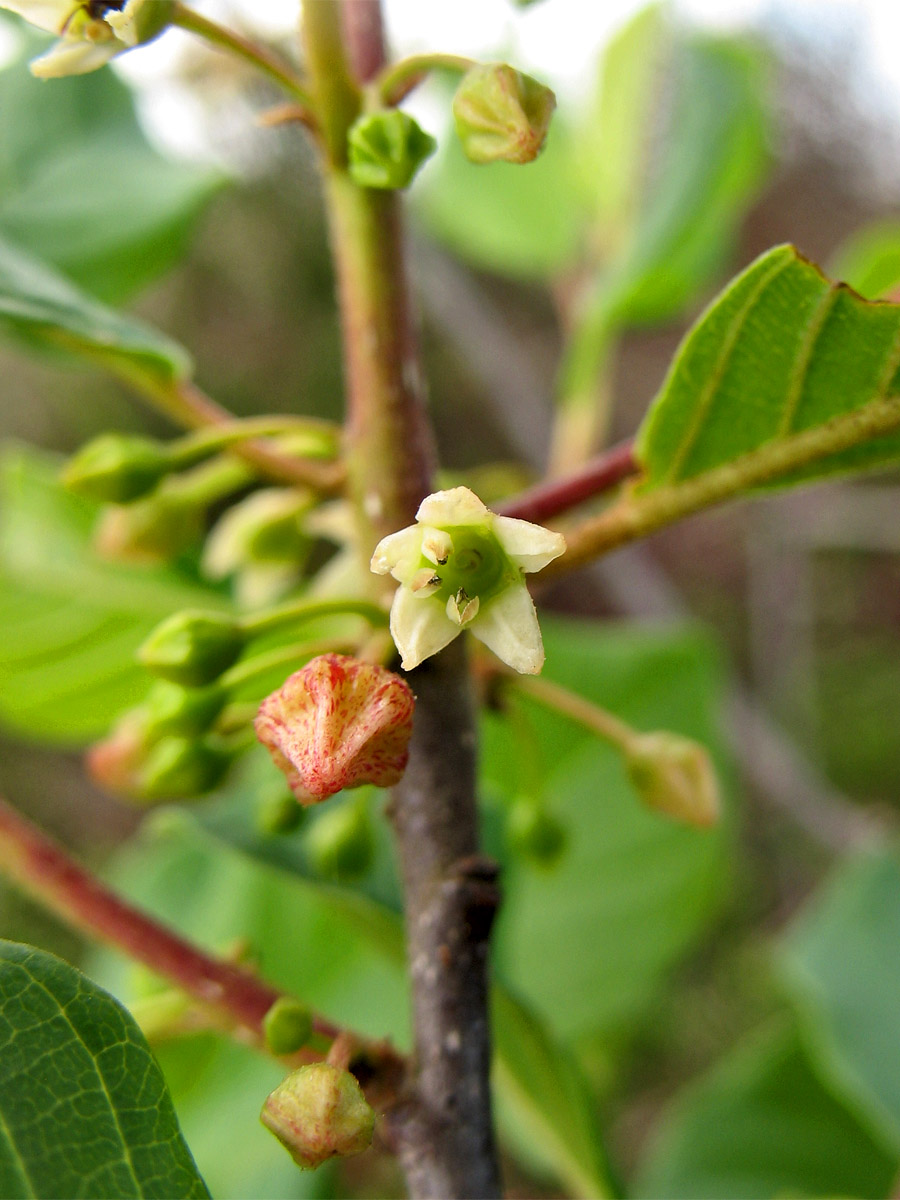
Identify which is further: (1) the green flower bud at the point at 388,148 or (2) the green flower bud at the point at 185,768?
(2) the green flower bud at the point at 185,768

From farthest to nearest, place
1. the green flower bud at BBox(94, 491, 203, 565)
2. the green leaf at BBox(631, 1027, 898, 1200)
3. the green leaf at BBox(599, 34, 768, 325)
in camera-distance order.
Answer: the green leaf at BBox(599, 34, 768, 325) < the green leaf at BBox(631, 1027, 898, 1200) < the green flower bud at BBox(94, 491, 203, 565)

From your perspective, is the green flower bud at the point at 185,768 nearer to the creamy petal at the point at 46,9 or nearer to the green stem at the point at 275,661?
the green stem at the point at 275,661

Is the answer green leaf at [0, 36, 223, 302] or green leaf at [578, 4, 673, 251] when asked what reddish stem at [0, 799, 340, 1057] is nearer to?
→ green leaf at [0, 36, 223, 302]

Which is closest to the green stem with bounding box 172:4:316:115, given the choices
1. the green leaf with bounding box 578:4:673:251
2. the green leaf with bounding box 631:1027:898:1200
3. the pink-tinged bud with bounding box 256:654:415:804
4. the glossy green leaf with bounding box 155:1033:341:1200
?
the pink-tinged bud with bounding box 256:654:415:804

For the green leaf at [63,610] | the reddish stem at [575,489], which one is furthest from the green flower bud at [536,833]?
the green leaf at [63,610]

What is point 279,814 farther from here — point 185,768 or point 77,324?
point 77,324

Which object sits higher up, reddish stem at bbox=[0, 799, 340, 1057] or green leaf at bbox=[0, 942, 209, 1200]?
green leaf at bbox=[0, 942, 209, 1200]

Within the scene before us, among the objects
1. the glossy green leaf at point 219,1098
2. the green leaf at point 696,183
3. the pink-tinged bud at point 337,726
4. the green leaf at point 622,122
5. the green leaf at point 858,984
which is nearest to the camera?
the pink-tinged bud at point 337,726
